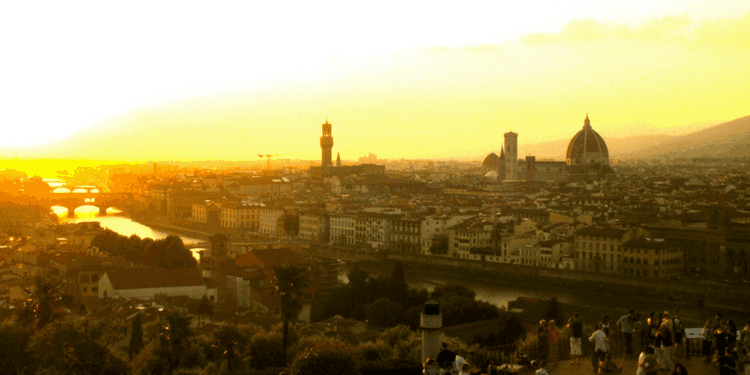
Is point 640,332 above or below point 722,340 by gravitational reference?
below

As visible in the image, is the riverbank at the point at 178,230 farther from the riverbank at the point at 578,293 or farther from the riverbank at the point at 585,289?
the riverbank at the point at 578,293

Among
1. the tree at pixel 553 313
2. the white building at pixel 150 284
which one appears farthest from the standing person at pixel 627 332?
the white building at pixel 150 284

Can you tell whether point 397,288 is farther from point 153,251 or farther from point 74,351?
point 74,351

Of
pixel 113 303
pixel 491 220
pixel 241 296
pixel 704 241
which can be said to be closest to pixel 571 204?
pixel 491 220

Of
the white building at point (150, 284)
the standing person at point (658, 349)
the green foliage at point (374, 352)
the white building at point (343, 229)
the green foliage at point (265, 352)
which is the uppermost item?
the standing person at point (658, 349)

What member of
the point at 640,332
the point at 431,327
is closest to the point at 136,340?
the point at 431,327

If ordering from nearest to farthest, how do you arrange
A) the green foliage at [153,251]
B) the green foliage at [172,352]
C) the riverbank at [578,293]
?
the green foliage at [172,352] < the riverbank at [578,293] < the green foliage at [153,251]

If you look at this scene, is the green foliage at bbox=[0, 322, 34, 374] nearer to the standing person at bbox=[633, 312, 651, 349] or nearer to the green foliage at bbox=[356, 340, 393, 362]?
the green foliage at bbox=[356, 340, 393, 362]

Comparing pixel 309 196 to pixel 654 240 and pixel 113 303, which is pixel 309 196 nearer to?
pixel 654 240
